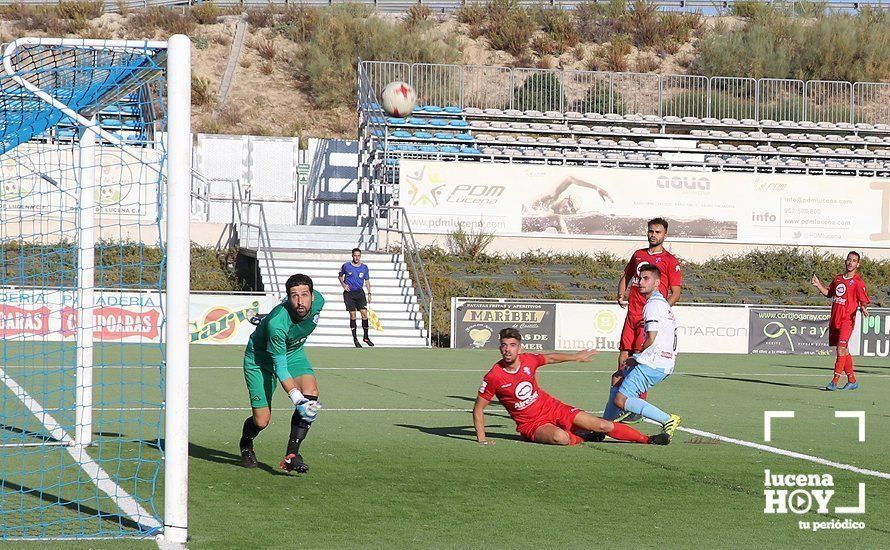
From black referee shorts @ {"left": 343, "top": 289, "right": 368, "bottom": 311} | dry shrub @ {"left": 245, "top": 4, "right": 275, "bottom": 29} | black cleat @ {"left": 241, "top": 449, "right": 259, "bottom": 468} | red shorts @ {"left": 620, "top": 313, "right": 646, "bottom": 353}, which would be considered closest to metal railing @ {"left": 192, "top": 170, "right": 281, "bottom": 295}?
black referee shorts @ {"left": 343, "top": 289, "right": 368, "bottom": 311}

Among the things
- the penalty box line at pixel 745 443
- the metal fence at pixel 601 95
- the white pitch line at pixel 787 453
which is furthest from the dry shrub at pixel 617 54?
the white pitch line at pixel 787 453

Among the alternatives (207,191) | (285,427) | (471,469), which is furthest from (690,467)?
(207,191)

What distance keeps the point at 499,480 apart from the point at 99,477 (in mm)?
2977

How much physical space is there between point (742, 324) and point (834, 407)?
510 inches

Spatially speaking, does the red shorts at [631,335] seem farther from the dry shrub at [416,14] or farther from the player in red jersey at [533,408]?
the dry shrub at [416,14]

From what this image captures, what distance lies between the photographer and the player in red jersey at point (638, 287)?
1134 centimetres

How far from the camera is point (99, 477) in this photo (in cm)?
840

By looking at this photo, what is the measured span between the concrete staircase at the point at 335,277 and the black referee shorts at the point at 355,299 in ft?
4.99

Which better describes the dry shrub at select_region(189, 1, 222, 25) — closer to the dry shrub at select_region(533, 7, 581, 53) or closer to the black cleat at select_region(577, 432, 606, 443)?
the dry shrub at select_region(533, 7, 581, 53)

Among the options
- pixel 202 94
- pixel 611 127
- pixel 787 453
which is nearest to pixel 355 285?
pixel 787 453

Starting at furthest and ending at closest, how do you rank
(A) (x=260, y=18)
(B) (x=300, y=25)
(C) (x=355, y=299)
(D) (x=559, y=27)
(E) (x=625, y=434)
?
(D) (x=559, y=27) → (A) (x=260, y=18) → (B) (x=300, y=25) → (C) (x=355, y=299) → (E) (x=625, y=434)

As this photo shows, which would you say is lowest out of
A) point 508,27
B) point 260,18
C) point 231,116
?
point 231,116

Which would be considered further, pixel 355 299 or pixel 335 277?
pixel 335 277

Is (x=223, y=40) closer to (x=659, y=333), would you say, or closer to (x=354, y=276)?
(x=354, y=276)
